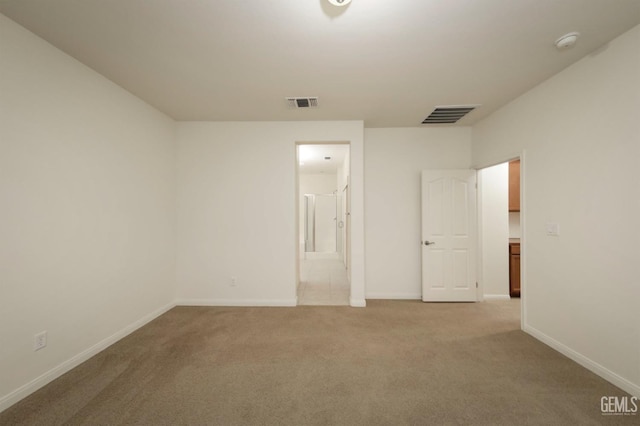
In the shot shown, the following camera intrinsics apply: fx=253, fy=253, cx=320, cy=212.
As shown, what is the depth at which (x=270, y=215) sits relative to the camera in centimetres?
360

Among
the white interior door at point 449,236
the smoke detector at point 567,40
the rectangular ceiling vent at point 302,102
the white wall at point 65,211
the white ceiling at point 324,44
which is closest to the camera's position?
the white ceiling at point 324,44

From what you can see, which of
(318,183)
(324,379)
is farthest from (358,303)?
(318,183)

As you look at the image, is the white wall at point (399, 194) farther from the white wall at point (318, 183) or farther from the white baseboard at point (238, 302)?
the white wall at point (318, 183)

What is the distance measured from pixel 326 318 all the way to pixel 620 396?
8.03ft

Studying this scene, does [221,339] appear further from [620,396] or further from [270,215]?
[620,396]

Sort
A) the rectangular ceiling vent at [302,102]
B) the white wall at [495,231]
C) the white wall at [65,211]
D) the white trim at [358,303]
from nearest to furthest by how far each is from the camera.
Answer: the white wall at [65,211] < the rectangular ceiling vent at [302,102] < the white trim at [358,303] < the white wall at [495,231]

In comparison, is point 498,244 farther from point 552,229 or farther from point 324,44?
point 324,44

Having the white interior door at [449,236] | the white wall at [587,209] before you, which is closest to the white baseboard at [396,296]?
the white interior door at [449,236]

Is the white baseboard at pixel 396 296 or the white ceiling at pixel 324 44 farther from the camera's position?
the white baseboard at pixel 396 296

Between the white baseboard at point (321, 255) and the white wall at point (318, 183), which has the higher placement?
the white wall at point (318, 183)

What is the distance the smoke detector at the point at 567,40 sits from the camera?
6.08 ft

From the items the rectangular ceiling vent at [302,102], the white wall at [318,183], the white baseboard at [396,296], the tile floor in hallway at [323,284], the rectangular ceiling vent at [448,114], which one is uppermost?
the rectangular ceiling vent at [448,114]

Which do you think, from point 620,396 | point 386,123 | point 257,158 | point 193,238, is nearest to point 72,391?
point 193,238

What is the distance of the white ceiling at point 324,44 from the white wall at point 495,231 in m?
1.28
